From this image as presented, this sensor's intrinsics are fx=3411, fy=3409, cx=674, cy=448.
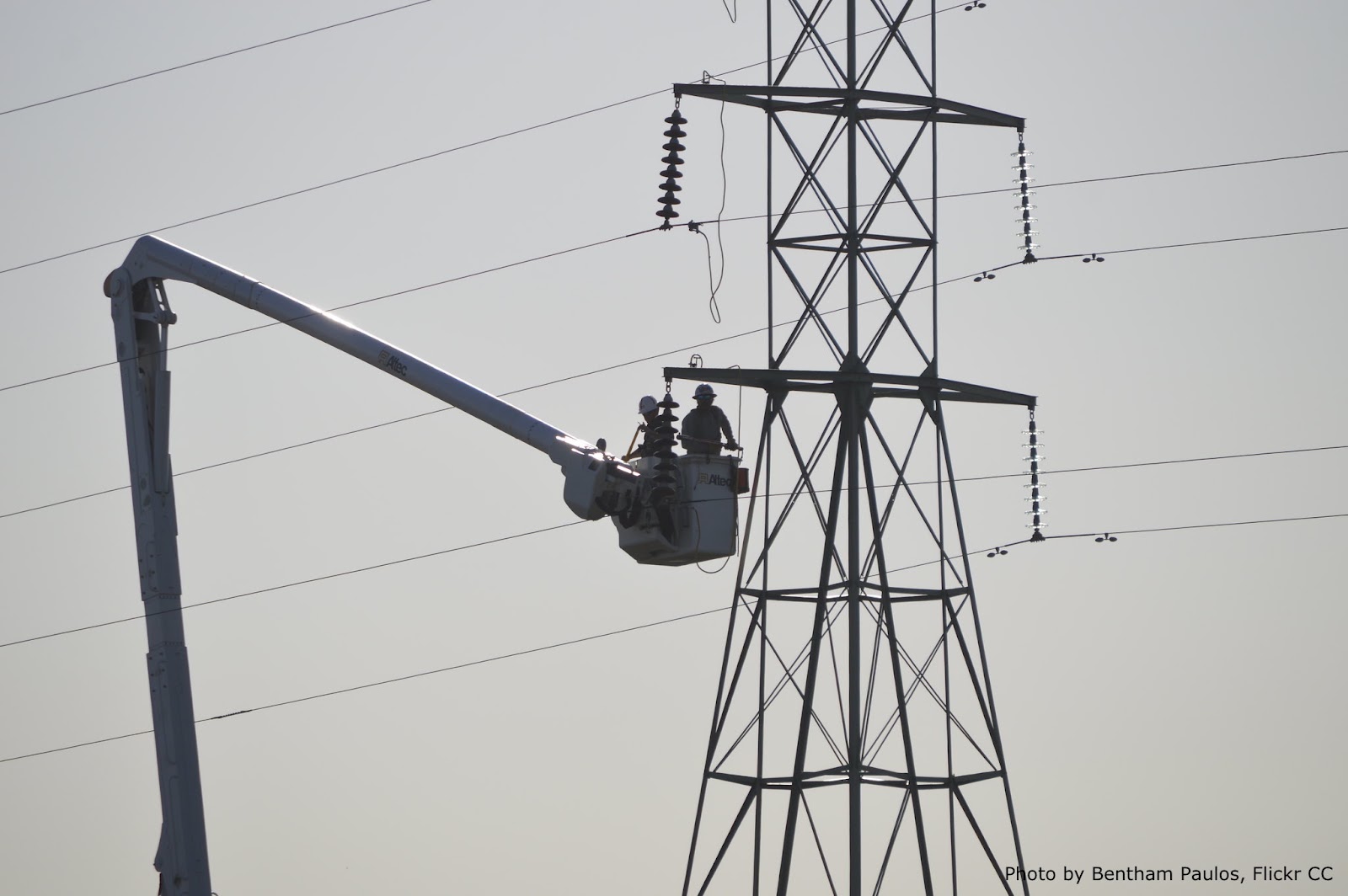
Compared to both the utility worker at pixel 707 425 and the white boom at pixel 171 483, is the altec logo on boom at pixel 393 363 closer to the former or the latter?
the white boom at pixel 171 483

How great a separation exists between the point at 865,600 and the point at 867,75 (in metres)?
8.88

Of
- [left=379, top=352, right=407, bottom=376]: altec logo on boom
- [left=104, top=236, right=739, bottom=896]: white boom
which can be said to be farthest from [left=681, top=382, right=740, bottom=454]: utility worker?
[left=379, top=352, right=407, bottom=376]: altec logo on boom

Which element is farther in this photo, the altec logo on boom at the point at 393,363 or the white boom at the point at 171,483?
the altec logo on boom at the point at 393,363

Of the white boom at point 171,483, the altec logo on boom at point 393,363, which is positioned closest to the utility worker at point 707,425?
the white boom at point 171,483

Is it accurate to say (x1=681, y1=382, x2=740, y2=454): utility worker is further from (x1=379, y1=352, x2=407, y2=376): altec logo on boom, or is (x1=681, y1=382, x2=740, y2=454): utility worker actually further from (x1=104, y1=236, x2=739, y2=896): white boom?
(x1=379, y1=352, x2=407, y2=376): altec logo on boom

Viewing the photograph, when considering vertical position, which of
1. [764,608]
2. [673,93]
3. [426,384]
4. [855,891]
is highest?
[673,93]

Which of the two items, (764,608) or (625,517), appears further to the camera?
(764,608)

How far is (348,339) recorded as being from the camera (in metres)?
54.9

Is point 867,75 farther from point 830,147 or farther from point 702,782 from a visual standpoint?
point 702,782

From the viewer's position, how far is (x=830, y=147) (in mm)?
57375

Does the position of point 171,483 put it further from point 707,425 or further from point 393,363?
point 707,425

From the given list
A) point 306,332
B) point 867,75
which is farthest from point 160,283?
point 867,75

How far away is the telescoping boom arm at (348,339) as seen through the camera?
5250cm

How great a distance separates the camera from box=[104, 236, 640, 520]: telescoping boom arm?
52.5 metres
